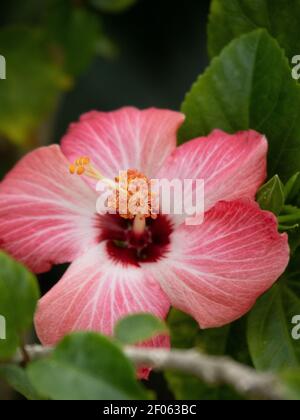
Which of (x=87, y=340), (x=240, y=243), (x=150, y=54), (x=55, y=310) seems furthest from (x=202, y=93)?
(x=150, y=54)

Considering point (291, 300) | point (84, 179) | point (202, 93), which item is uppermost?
point (202, 93)

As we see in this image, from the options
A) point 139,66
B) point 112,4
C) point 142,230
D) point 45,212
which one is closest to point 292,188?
point 142,230

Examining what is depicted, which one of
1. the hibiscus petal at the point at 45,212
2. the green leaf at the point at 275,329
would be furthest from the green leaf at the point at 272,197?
the hibiscus petal at the point at 45,212

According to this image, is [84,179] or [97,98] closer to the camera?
[84,179]

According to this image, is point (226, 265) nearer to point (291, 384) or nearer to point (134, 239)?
point (134, 239)

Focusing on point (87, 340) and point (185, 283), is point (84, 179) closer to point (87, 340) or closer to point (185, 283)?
point (185, 283)

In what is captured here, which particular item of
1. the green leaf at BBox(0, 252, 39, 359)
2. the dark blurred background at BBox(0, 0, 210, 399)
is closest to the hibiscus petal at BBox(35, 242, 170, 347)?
the green leaf at BBox(0, 252, 39, 359)
